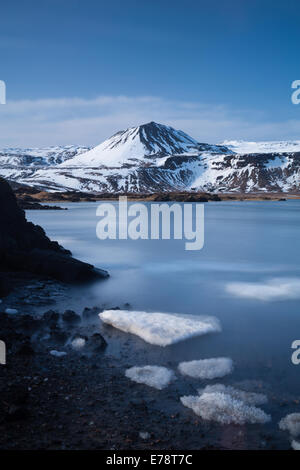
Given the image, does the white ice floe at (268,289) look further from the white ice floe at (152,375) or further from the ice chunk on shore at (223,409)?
the ice chunk on shore at (223,409)

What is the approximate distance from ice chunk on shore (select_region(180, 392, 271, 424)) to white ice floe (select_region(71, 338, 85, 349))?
10.7 ft

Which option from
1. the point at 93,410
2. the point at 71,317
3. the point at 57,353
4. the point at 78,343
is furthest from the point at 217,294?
the point at 93,410

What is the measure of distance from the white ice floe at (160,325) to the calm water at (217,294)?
0.32m

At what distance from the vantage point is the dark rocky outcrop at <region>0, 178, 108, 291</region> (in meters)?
16.4

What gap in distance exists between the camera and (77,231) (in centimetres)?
3831

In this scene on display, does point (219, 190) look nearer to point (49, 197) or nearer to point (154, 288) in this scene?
point (49, 197)

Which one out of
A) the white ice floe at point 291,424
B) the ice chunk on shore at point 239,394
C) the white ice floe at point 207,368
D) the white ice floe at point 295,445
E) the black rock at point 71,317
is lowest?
the white ice floe at point 295,445

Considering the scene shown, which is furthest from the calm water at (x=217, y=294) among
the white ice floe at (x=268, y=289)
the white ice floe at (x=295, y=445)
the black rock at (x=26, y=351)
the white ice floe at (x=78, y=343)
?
the black rock at (x=26, y=351)

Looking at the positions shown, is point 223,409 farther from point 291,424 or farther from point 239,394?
point 291,424

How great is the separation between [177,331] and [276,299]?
5.17 m

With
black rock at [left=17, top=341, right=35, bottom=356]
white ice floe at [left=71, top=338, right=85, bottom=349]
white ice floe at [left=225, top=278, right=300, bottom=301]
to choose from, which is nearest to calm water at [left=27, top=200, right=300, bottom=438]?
white ice floe at [left=225, top=278, right=300, bottom=301]

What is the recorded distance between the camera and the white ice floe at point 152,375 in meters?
7.52

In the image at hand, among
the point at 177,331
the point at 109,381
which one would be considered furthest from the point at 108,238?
the point at 109,381

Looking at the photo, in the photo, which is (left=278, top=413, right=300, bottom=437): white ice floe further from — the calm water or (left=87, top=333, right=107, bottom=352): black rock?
(left=87, top=333, right=107, bottom=352): black rock
